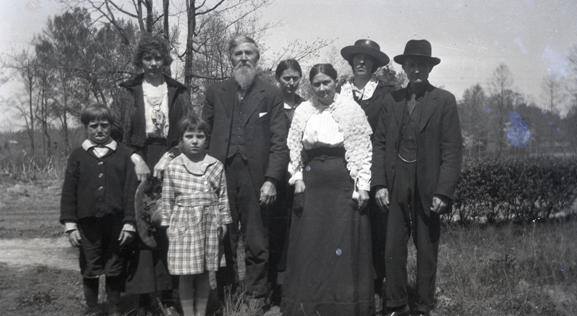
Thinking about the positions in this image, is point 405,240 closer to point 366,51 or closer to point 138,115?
point 366,51

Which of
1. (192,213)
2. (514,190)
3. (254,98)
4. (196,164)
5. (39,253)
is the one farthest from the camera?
(514,190)

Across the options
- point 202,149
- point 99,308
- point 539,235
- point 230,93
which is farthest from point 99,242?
point 539,235

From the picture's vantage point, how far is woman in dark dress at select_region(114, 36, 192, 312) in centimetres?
434

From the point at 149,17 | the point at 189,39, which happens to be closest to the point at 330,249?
the point at 189,39

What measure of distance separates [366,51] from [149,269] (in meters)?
2.79

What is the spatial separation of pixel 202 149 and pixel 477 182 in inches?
239

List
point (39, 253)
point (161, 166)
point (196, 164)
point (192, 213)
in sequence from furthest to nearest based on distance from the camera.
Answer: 1. point (39, 253)
2. point (161, 166)
3. point (196, 164)
4. point (192, 213)

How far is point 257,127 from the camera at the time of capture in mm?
4551

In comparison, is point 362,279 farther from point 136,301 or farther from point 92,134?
point 92,134

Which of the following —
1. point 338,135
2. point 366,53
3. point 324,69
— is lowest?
point 338,135

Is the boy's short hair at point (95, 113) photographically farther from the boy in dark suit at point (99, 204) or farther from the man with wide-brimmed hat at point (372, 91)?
the man with wide-brimmed hat at point (372, 91)

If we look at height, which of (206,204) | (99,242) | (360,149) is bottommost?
(99,242)

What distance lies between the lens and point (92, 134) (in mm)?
4207

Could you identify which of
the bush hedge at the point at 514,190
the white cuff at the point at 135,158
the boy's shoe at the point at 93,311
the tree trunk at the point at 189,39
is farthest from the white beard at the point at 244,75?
the bush hedge at the point at 514,190
